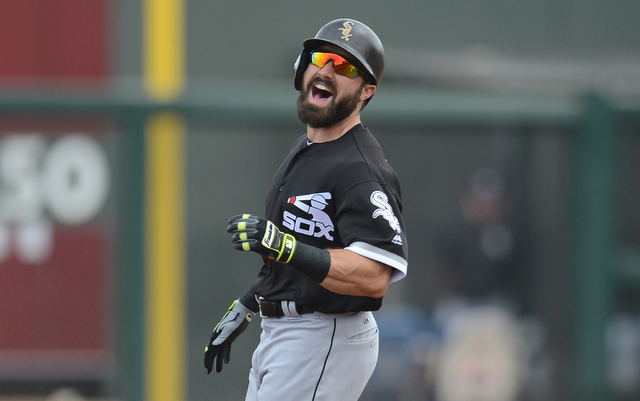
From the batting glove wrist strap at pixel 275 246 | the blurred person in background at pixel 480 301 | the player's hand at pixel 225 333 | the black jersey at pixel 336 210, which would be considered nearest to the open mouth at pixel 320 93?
the black jersey at pixel 336 210

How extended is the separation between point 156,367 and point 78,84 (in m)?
2.83

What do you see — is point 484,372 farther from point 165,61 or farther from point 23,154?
point 165,61

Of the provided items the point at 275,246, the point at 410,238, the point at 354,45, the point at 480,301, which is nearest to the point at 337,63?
the point at 354,45

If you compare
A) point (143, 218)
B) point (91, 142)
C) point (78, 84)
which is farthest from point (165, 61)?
point (143, 218)

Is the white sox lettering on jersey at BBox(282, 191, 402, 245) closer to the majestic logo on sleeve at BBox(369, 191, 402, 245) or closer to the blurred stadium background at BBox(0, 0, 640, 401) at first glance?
the majestic logo on sleeve at BBox(369, 191, 402, 245)

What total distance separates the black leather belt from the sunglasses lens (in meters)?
0.65

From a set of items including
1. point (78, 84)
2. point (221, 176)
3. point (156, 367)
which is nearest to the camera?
point (156, 367)

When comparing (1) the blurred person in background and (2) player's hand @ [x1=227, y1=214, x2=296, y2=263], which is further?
(1) the blurred person in background

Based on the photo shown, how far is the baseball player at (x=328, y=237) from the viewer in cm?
241

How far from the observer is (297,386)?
8.52 ft

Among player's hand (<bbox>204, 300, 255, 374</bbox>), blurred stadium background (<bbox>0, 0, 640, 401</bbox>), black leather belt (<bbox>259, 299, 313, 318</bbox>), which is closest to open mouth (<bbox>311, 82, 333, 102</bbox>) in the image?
black leather belt (<bbox>259, 299, 313, 318</bbox>)

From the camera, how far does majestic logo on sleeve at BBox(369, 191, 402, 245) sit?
242 centimetres

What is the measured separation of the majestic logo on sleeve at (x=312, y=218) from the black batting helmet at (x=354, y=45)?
0.34 metres

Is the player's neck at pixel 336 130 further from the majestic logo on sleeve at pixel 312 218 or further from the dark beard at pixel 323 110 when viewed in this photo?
the majestic logo on sleeve at pixel 312 218
